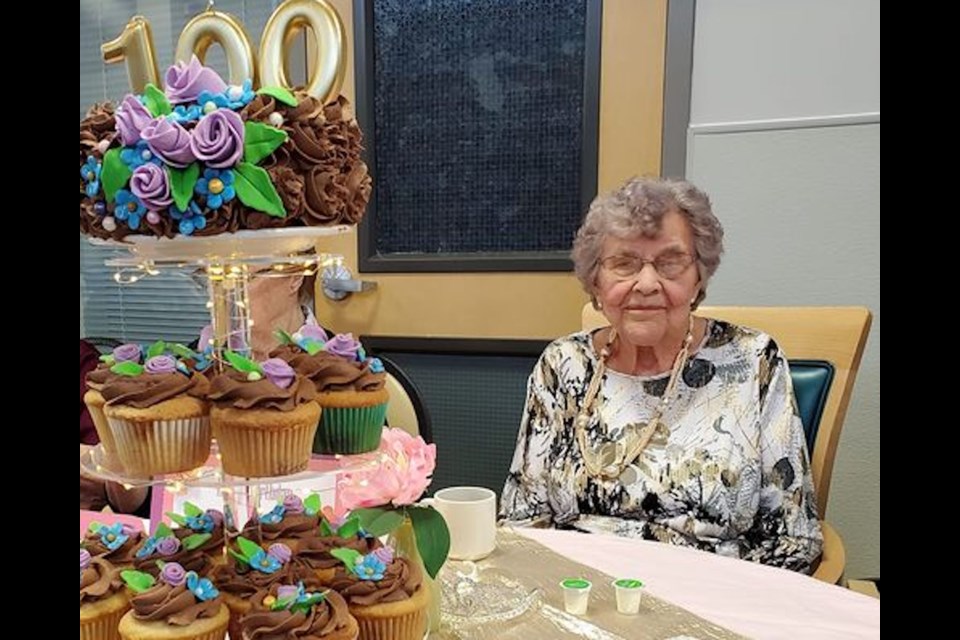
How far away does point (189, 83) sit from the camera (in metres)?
0.87

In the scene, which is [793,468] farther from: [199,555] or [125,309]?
[125,309]

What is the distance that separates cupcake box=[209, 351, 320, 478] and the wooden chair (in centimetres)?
121

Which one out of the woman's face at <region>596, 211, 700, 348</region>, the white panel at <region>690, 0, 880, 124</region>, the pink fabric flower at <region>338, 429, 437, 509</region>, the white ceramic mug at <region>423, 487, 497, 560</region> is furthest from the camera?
the white panel at <region>690, 0, 880, 124</region>

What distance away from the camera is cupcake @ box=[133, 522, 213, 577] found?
33.6 inches

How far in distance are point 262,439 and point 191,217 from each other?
0.24m

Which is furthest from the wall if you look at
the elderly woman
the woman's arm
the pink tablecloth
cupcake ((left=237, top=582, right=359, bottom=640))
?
cupcake ((left=237, top=582, right=359, bottom=640))

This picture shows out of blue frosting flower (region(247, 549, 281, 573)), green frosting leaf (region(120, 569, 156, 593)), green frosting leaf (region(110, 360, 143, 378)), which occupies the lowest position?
green frosting leaf (region(120, 569, 156, 593))

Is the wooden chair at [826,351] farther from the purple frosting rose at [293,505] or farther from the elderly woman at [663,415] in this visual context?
the purple frosting rose at [293,505]

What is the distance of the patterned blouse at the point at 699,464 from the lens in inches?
62.2

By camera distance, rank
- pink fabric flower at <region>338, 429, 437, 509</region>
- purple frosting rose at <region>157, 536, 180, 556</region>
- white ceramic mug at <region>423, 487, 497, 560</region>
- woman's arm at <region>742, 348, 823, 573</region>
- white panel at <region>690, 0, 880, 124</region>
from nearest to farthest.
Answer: purple frosting rose at <region>157, 536, 180, 556</region>
pink fabric flower at <region>338, 429, 437, 509</region>
white ceramic mug at <region>423, 487, 497, 560</region>
woman's arm at <region>742, 348, 823, 573</region>
white panel at <region>690, 0, 880, 124</region>

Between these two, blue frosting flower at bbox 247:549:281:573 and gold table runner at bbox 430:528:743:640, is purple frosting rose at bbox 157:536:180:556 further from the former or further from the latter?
gold table runner at bbox 430:528:743:640

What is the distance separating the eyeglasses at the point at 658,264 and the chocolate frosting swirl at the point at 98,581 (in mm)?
1192

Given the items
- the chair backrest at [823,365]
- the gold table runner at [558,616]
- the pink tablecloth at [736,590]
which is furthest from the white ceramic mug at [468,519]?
the chair backrest at [823,365]
